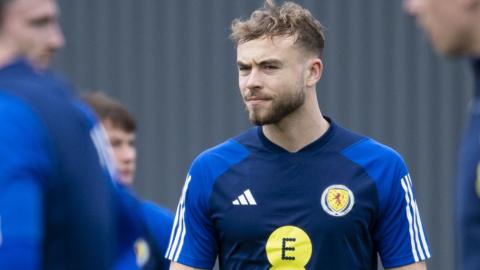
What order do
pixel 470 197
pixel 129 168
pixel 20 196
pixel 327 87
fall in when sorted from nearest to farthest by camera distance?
pixel 20 196, pixel 470 197, pixel 129 168, pixel 327 87

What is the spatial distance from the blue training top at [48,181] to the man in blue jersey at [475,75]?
90 centimetres

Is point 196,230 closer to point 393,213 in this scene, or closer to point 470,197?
point 393,213

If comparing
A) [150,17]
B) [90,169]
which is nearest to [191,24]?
[150,17]

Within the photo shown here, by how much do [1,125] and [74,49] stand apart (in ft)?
29.8

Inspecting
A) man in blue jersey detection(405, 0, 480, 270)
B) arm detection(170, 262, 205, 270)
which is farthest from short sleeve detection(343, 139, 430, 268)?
man in blue jersey detection(405, 0, 480, 270)

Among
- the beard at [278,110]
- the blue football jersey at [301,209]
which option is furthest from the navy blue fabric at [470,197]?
the beard at [278,110]

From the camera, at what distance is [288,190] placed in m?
5.32

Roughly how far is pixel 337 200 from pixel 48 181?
2.35 m

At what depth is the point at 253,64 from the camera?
5414 millimetres

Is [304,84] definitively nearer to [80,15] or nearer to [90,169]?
[90,169]

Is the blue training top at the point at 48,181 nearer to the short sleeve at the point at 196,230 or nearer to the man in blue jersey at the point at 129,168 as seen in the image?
the short sleeve at the point at 196,230

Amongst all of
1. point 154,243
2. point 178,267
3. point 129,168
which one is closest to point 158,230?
point 154,243

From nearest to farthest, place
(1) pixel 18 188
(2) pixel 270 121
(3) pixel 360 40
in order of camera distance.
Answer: (1) pixel 18 188
(2) pixel 270 121
(3) pixel 360 40

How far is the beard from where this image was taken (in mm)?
5305
